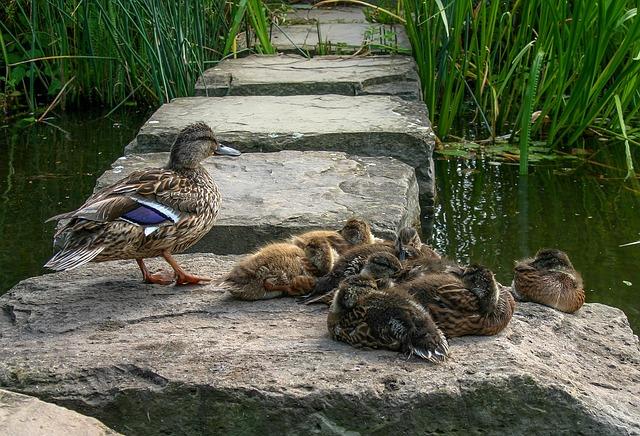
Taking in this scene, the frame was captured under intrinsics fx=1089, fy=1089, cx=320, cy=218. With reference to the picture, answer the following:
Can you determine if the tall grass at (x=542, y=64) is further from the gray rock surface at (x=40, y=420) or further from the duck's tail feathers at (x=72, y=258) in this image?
the gray rock surface at (x=40, y=420)

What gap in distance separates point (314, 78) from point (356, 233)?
3.70 metres

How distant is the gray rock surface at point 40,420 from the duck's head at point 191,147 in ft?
5.61

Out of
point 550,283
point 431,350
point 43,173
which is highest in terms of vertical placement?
point 431,350

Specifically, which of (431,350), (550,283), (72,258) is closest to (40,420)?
(72,258)

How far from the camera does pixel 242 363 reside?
3.71 meters

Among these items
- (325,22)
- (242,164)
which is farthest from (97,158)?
(325,22)

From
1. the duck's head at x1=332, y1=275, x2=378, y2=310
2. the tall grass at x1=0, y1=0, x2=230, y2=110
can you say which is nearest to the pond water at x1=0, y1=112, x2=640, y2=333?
the tall grass at x1=0, y1=0, x2=230, y2=110

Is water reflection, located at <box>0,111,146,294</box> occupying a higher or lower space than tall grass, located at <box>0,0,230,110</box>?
lower

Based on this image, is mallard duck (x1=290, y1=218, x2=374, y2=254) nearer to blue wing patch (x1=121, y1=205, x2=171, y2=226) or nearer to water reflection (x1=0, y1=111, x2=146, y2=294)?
blue wing patch (x1=121, y1=205, x2=171, y2=226)

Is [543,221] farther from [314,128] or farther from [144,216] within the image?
[144,216]

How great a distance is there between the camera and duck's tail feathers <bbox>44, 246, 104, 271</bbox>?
13.9 ft

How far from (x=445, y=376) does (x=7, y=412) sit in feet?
4.53

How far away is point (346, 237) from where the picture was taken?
474 cm

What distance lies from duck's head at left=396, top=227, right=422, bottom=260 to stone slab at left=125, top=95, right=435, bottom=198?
6.36 ft
